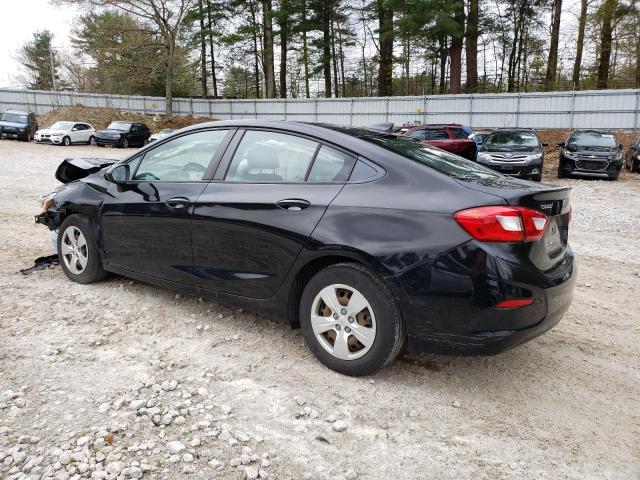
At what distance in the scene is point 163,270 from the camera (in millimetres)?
4094

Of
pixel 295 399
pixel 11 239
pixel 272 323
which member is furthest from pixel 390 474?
pixel 11 239

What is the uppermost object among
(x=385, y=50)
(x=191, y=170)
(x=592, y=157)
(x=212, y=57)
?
(x=212, y=57)

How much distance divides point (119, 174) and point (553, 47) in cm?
3318

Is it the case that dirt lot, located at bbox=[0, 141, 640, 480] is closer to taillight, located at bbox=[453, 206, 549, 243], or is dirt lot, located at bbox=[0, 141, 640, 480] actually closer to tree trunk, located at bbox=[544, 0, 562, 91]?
taillight, located at bbox=[453, 206, 549, 243]

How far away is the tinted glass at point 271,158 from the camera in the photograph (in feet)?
11.5

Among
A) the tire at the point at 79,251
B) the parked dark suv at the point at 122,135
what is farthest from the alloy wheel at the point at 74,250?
the parked dark suv at the point at 122,135

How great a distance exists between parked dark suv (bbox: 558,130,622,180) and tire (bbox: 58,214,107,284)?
15055mm

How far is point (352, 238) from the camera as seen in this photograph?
3.06m

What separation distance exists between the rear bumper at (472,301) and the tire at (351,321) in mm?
117

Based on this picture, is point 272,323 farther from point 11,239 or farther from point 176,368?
point 11,239

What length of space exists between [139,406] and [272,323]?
139 centimetres

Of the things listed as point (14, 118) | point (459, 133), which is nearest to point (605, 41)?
point (459, 133)

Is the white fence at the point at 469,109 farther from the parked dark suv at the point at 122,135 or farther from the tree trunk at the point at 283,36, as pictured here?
the parked dark suv at the point at 122,135

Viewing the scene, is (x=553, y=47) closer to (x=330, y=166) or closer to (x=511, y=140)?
(x=511, y=140)
